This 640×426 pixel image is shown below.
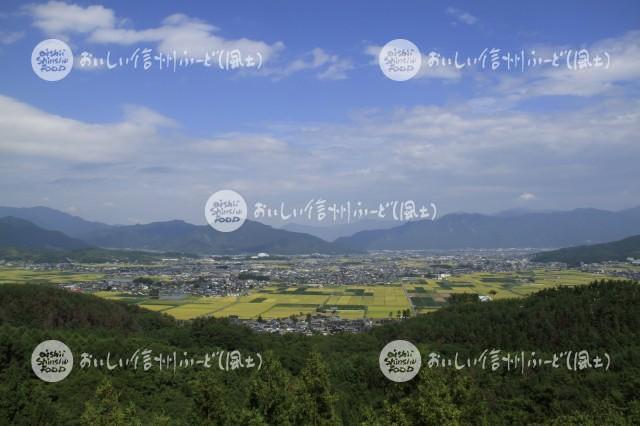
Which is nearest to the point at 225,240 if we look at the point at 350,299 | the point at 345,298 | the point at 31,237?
the point at 31,237

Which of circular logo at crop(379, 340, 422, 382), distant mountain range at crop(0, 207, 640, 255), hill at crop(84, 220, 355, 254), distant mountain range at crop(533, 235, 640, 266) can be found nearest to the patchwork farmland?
circular logo at crop(379, 340, 422, 382)

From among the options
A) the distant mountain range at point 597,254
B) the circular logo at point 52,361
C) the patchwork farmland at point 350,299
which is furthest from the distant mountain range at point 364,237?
the circular logo at point 52,361

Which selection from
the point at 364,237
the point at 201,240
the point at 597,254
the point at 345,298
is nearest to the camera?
the point at 345,298

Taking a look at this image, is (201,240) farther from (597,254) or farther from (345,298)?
(597,254)

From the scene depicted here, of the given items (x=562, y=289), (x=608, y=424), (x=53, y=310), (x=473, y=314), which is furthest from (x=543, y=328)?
(x=53, y=310)

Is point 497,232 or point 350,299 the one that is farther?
point 497,232

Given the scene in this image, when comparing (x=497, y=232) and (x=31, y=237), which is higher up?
(x=497, y=232)

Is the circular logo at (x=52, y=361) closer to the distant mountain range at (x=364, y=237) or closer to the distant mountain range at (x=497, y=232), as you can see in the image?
the distant mountain range at (x=364, y=237)
